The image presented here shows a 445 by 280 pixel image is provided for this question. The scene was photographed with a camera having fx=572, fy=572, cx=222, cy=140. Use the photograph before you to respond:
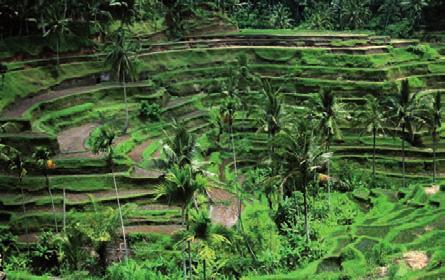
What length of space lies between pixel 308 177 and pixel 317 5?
78.6 m

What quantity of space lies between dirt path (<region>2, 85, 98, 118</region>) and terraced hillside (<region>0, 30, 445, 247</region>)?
10cm

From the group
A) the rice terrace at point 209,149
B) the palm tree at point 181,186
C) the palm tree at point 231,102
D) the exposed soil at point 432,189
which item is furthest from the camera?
the palm tree at point 231,102

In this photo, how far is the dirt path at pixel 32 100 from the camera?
4697cm

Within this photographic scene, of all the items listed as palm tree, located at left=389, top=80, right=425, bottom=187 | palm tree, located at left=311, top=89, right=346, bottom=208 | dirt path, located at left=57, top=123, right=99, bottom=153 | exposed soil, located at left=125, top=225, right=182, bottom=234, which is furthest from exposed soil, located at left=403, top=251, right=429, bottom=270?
dirt path, located at left=57, top=123, right=99, bottom=153

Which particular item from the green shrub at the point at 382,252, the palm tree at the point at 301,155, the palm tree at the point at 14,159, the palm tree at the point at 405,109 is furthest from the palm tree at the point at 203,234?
the palm tree at the point at 405,109

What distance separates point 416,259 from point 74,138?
28.6 meters

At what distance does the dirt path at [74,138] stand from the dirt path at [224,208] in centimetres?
1089

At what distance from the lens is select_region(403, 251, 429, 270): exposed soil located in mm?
27453

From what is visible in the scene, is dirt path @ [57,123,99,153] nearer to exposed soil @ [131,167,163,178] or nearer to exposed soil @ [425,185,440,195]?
exposed soil @ [131,167,163,178]

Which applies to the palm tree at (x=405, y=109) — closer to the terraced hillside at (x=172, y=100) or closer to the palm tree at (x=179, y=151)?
the terraced hillside at (x=172, y=100)

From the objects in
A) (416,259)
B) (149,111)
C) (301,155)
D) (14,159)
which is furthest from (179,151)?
(149,111)

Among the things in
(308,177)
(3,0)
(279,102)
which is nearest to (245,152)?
(279,102)

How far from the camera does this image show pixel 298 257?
1191 inches

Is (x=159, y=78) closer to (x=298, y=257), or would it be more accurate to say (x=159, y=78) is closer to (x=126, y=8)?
(x=126, y=8)
